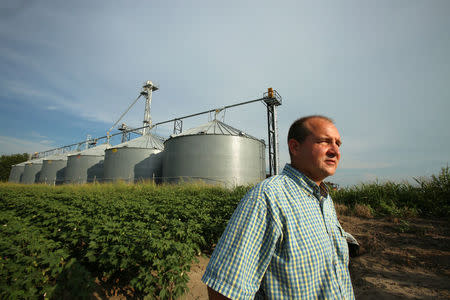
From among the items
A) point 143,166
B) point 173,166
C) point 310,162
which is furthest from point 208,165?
point 310,162

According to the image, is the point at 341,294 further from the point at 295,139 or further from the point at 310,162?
the point at 295,139

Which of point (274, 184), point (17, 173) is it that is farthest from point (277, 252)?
point (17, 173)

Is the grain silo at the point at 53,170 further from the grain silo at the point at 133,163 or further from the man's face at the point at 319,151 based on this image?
the man's face at the point at 319,151

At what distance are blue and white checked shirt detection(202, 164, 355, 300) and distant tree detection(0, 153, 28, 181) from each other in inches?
3054

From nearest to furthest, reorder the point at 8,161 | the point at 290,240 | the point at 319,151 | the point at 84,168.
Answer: the point at 290,240
the point at 319,151
the point at 84,168
the point at 8,161

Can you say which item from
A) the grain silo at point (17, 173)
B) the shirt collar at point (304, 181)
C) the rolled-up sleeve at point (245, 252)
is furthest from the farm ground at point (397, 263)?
the grain silo at point (17, 173)

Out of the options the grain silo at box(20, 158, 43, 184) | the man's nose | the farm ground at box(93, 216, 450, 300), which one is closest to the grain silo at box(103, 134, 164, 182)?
the farm ground at box(93, 216, 450, 300)

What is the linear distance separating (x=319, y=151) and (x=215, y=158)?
14.3 m

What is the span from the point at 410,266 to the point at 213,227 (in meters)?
4.19

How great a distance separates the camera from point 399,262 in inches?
170

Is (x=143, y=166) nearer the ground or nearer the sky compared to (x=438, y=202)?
nearer the sky

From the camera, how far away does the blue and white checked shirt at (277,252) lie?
1130 millimetres

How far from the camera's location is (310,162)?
1.58 meters

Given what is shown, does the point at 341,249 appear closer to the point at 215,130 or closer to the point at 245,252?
the point at 245,252
